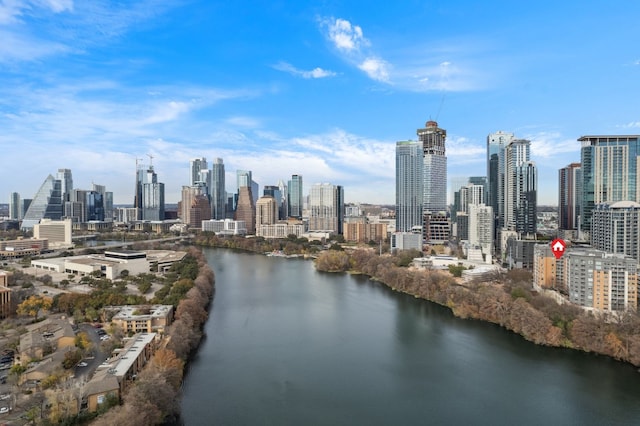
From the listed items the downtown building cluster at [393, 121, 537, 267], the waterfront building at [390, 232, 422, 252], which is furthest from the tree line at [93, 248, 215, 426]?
the waterfront building at [390, 232, 422, 252]

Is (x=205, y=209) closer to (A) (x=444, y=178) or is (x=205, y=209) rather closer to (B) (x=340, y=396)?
(A) (x=444, y=178)

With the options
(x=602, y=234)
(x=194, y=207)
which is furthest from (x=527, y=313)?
(x=194, y=207)

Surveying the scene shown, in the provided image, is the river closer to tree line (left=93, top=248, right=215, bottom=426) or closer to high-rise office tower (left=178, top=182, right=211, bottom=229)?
tree line (left=93, top=248, right=215, bottom=426)

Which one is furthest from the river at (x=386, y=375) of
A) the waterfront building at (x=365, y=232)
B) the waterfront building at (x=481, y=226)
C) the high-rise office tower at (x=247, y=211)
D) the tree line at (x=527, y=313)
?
the high-rise office tower at (x=247, y=211)

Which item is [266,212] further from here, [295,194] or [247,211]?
[295,194]

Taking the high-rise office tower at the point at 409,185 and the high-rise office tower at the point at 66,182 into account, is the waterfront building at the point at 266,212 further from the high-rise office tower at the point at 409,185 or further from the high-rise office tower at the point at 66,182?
the high-rise office tower at the point at 66,182

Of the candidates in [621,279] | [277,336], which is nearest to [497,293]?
[621,279]
